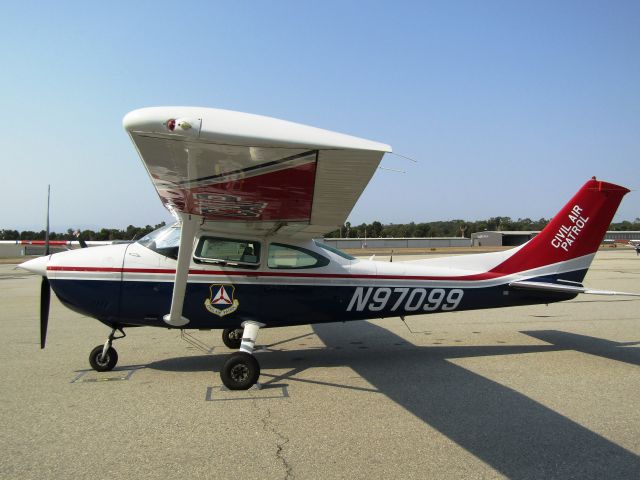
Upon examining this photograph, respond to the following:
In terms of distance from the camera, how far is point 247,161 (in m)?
3.45

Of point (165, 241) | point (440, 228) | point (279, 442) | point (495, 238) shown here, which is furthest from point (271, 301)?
point (440, 228)

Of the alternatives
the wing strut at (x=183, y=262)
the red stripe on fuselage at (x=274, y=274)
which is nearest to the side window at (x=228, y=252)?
the red stripe on fuselage at (x=274, y=274)

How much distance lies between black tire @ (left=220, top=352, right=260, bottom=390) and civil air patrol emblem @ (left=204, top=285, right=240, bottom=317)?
78cm

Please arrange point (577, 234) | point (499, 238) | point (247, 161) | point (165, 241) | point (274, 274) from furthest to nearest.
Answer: point (499, 238) < point (577, 234) < point (274, 274) < point (165, 241) < point (247, 161)

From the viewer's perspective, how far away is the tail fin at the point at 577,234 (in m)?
6.75

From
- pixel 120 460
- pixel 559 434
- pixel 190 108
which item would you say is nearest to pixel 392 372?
pixel 559 434

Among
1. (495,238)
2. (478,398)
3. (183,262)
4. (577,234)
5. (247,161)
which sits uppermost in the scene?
(247,161)

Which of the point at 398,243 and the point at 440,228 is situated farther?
the point at 440,228

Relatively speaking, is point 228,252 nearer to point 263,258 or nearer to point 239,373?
point 263,258

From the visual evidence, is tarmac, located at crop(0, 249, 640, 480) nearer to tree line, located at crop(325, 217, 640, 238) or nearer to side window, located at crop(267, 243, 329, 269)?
side window, located at crop(267, 243, 329, 269)

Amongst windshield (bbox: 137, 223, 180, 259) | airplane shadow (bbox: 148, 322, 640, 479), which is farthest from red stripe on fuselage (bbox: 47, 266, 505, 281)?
airplane shadow (bbox: 148, 322, 640, 479)

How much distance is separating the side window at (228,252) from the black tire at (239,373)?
1.25m

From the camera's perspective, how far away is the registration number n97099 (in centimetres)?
625

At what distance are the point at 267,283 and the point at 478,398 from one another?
2.83m
